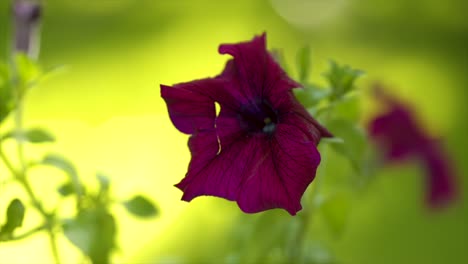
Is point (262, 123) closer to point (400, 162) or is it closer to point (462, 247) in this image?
point (400, 162)

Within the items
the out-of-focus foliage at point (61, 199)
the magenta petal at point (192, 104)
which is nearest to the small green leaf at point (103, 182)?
the out-of-focus foliage at point (61, 199)

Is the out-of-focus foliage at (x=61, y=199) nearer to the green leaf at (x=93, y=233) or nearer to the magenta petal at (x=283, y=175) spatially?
the green leaf at (x=93, y=233)

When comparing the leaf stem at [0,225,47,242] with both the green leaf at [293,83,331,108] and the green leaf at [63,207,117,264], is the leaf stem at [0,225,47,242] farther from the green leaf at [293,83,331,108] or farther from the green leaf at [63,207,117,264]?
the green leaf at [293,83,331,108]

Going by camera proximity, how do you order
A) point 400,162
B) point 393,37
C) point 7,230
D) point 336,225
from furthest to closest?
point 393,37 < point 400,162 < point 336,225 < point 7,230

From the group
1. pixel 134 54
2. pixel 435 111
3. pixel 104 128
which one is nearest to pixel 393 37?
pixel 435 111

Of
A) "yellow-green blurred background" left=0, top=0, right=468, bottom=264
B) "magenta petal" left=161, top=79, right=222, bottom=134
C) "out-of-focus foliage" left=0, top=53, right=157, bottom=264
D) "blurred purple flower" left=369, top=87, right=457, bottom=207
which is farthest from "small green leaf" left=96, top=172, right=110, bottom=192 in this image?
"blurred purple flower" left=369, top=87, right=457, bottom=207

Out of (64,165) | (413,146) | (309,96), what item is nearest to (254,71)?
(309,96)
